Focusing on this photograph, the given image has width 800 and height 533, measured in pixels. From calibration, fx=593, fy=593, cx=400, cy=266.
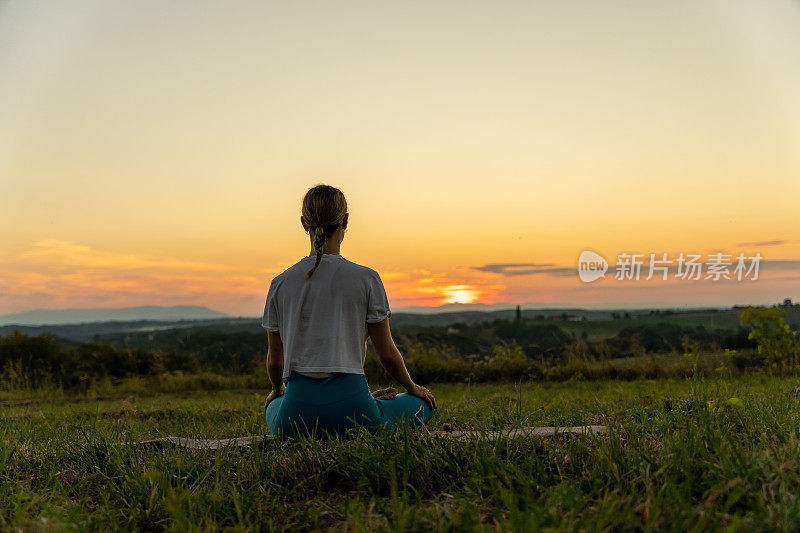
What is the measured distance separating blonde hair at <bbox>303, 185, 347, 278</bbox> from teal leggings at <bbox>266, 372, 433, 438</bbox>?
733 millimetres

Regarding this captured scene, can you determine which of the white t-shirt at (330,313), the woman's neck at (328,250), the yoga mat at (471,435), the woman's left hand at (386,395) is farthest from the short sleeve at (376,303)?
the yoga mat at (471,435)

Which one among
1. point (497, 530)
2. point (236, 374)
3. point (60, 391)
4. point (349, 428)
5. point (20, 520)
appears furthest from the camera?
point (236, 374)

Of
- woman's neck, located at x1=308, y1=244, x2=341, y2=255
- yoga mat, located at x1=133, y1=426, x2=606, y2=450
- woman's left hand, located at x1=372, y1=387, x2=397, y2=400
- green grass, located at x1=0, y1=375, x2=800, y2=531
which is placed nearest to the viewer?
green grass, located at x1=0, y1=375, x2=800, y2=531

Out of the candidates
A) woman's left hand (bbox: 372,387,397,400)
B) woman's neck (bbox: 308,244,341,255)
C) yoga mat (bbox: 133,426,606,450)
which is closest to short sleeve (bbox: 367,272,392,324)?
woman's neck (bbox: 308,244,341,255)

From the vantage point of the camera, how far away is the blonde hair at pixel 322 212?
3.62 meters

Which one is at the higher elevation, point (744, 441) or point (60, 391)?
point (744, 441)

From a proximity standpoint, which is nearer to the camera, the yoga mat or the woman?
the yoga mat

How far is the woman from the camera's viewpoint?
3.55 metres

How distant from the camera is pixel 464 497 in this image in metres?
2.48

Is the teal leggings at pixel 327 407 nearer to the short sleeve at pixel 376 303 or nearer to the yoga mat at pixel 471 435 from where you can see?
the yoga mat at pixel 471 435

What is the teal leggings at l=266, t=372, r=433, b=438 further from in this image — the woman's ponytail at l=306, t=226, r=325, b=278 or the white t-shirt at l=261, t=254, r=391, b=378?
the woman's ponytail at l=306, t=226, r=325, b=278

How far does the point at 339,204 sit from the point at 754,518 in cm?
261

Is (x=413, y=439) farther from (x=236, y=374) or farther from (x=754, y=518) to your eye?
(x=236, y=374)

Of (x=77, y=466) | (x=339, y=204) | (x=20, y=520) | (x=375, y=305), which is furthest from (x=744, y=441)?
(x=77, y=466)
